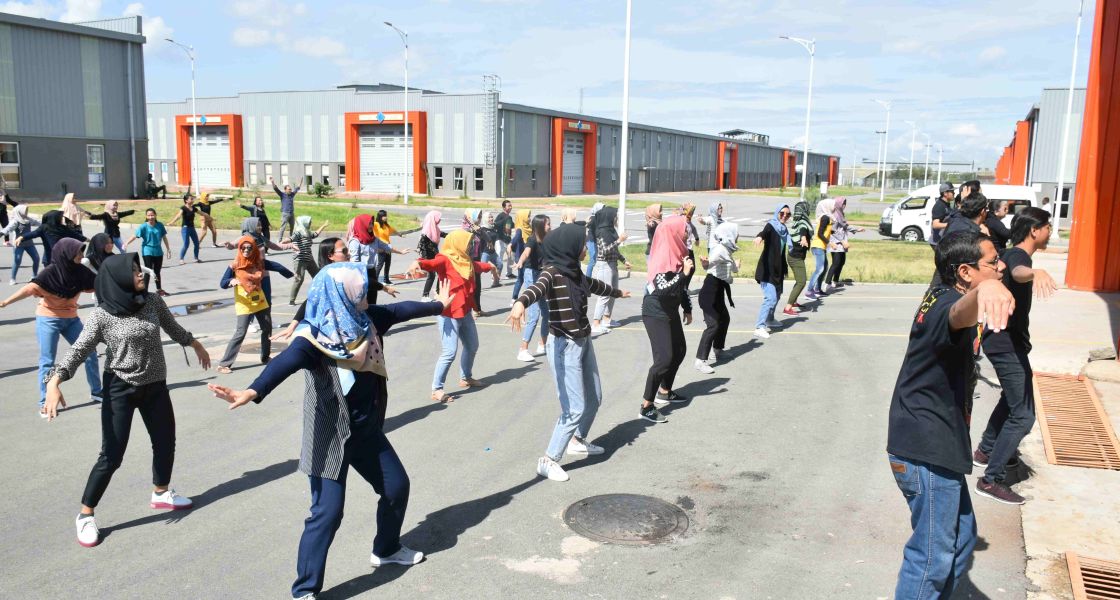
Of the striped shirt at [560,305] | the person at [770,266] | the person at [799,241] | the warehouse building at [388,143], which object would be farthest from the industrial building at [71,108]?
the striped shirt at [560,305]

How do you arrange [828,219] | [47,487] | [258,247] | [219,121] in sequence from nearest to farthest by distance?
1. [47,487]
2. [258,247]
3. [828,219]
4. [219,121]

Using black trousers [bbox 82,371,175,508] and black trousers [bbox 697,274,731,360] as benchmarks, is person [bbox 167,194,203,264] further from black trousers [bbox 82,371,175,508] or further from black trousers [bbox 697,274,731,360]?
black trousers [bbox 82,371,175,508]

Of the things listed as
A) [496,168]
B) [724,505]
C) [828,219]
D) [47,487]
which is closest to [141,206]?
[496,168]

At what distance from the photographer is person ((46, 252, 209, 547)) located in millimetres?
5484

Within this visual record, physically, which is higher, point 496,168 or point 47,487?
point 496,168

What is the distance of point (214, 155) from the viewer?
71.2 metres

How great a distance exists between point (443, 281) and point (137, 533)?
166 inches

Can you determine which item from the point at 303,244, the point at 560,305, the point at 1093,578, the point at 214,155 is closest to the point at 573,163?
the point at 214,155

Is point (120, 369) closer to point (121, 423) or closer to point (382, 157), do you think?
point (121, 423)

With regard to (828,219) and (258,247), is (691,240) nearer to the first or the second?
(828,219)

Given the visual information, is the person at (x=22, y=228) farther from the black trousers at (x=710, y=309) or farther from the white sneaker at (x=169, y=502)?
the black trousers at (x=710, y=309)

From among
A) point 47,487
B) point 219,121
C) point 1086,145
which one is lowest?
point 47,487

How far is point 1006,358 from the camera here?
594 cm

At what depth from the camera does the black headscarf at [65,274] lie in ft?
25.8
